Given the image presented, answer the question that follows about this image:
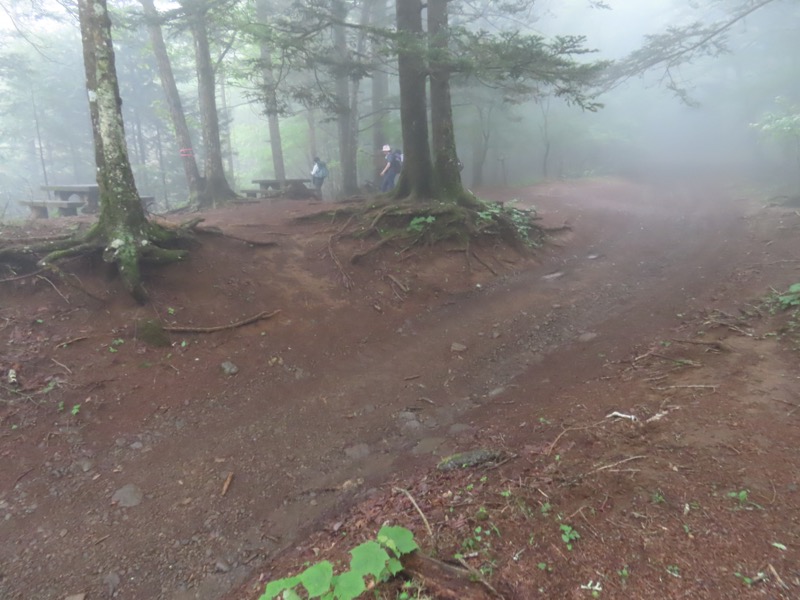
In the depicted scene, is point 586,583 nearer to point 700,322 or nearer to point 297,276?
A: point 700,322

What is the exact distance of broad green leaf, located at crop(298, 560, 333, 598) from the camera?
219cm

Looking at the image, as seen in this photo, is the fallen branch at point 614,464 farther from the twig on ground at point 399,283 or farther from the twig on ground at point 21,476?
the twig on ground at point 399,283

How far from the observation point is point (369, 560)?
2.36 metres

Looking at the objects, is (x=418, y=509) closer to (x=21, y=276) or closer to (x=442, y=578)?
(x=442, y=578)

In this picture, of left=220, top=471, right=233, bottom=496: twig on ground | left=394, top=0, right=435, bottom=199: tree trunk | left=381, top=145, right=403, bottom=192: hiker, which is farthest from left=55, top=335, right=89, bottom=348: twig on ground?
left=381, top=145, right=403, bottom=192: hiker

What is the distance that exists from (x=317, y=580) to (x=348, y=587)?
16 centimetres

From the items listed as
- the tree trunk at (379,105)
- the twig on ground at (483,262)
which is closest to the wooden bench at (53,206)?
the tree trunk at (379,105)

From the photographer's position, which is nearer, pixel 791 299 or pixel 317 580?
pixel 317 580

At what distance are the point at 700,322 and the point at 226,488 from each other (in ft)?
23.4

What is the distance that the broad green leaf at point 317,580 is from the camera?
7.18 ft

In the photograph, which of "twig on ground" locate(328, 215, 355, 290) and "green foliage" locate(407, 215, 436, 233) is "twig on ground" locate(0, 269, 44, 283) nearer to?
"twig on ground" locate(328, 215, 355, 290)

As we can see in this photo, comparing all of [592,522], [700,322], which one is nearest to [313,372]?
[592,522]

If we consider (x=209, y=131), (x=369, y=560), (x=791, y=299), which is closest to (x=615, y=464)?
(x=369, y=560)

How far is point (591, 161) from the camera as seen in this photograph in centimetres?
3625
